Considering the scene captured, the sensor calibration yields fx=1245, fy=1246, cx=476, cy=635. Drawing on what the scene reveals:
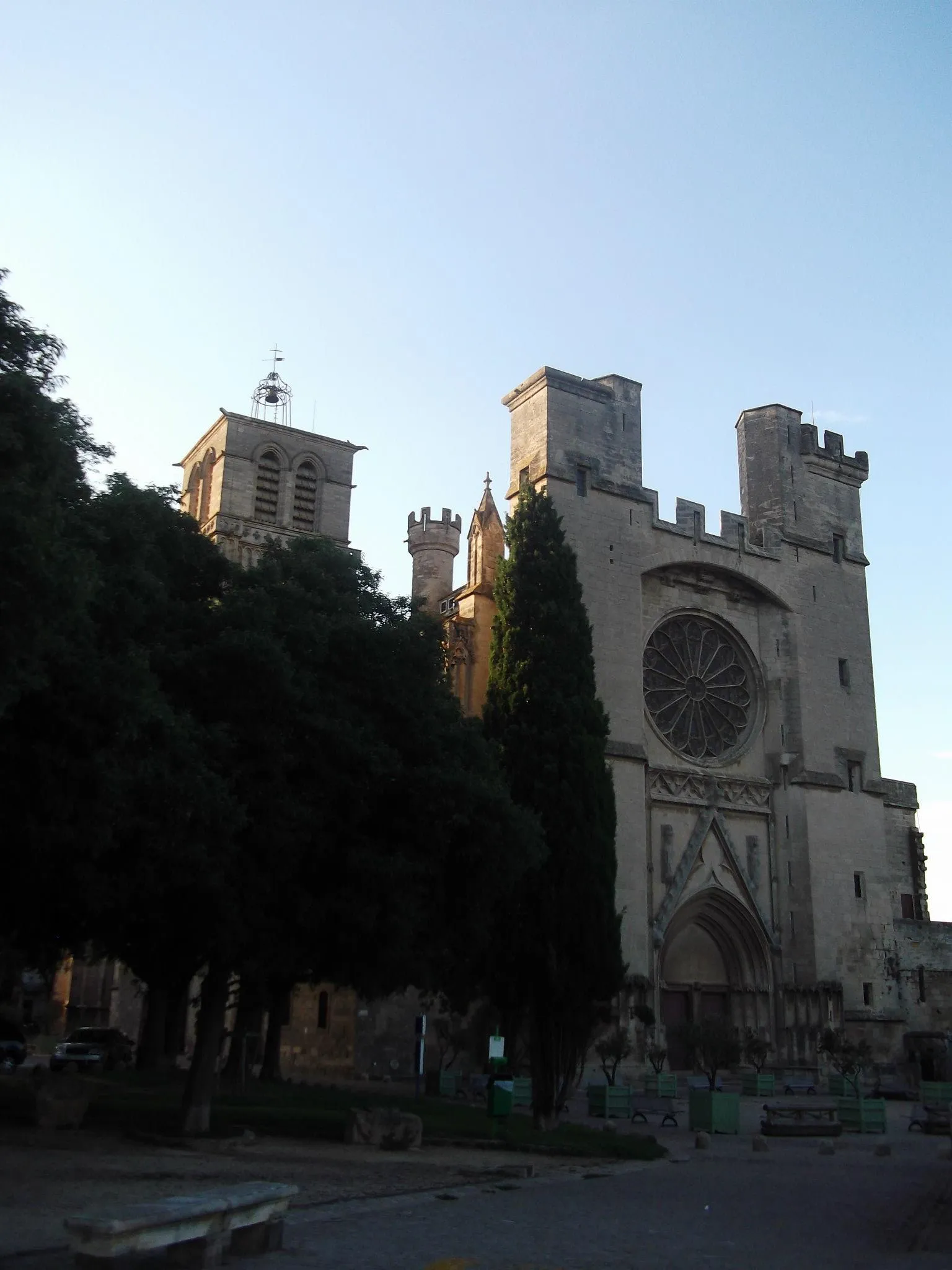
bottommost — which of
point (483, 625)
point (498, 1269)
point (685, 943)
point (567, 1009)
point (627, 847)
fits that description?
point (498, 1269)

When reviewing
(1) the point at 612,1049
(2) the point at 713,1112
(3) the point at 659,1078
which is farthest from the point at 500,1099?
(3) the point at 659,1078

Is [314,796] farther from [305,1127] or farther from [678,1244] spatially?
[678,1244]

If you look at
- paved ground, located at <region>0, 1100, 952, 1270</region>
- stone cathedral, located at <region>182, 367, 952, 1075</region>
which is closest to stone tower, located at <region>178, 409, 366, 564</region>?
stone cathedral, located at <region>182, 367, 952, 1075</region>

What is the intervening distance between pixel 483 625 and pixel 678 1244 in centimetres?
2143

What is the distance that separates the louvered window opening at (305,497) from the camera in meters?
37.6

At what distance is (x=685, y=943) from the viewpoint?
2842 centimetres

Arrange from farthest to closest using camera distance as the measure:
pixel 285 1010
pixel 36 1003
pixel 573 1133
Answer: pixel 36 1003, pixel 285 1010, pixel 573 1133

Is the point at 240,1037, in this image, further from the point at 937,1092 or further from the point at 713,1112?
the point at 937,1092

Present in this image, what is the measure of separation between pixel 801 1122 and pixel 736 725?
1378 centimetres

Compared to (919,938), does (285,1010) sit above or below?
below

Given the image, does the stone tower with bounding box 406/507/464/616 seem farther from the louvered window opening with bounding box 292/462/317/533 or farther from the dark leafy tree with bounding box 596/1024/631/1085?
the dark leafy tree with bounding box 596/1024/631/1085

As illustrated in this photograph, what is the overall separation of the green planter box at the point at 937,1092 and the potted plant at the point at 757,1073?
9.84 ft

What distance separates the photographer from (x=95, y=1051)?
26.5 m

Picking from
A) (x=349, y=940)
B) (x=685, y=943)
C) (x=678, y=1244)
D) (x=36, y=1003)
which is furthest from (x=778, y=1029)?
(x=36, y=1003)
